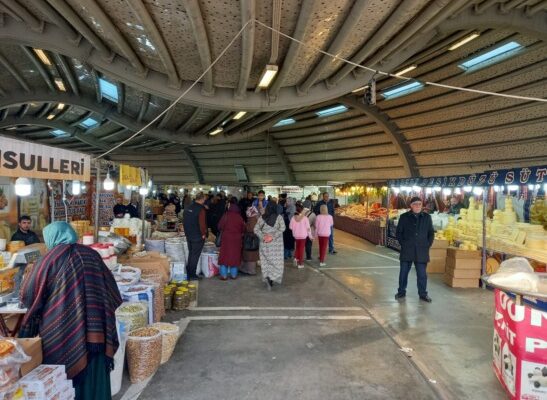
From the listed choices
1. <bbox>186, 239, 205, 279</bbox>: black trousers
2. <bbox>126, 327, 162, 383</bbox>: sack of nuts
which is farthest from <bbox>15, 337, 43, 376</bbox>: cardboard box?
<bbox>186, 239, 205, 279</bbox>: black trousers

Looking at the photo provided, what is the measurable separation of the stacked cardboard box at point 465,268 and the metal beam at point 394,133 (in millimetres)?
8801

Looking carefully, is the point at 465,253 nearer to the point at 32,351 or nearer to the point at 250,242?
the point at 250,242

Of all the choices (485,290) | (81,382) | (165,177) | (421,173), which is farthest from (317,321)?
(165,177)

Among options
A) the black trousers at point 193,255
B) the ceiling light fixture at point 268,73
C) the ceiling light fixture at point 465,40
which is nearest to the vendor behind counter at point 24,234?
the black trousers at point 193,255

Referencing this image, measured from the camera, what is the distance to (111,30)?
16.1 feet

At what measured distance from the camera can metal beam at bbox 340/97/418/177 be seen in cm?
1485

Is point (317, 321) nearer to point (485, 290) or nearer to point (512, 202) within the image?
point (485, 290)

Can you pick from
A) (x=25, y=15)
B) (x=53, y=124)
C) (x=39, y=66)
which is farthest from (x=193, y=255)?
(x=53, y=124)

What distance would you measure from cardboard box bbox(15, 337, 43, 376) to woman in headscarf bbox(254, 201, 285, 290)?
180 inches

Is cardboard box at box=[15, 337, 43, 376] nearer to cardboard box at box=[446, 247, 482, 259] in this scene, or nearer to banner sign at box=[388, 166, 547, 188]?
banner sign at box=[388, 166, 547, 188]

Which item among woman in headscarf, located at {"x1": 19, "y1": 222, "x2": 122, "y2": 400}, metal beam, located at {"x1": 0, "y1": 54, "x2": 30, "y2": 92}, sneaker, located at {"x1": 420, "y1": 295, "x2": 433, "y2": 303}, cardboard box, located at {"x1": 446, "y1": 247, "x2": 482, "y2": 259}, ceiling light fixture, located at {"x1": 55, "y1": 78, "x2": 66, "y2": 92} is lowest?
sneaker, located at {"x1": 420, "y1": 295, "x2": 433, "y2": 303}

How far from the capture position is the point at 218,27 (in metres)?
5.09

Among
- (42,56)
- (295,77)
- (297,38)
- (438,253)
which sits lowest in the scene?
(438,253)

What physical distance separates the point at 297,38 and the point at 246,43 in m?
0.73
